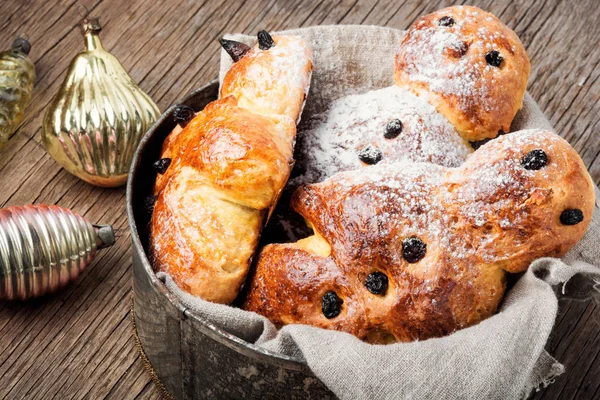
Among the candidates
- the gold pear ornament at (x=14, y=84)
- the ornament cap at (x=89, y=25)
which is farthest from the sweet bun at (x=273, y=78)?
the gold pear ornament at (x=14, y=84)

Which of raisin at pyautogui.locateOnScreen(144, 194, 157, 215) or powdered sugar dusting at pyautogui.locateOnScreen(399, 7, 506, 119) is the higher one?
powdered sugar dusting at pyautogui.locateOnScreen(399, 7, 506, 119)

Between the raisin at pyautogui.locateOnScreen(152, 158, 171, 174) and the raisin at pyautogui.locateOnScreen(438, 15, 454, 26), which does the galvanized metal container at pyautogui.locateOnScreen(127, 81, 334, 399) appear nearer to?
the raisin at pyautogui.locateOnScreen(152, 158, 171, 174)

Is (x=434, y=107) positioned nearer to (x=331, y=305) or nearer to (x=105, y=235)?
(x=331, y=305)

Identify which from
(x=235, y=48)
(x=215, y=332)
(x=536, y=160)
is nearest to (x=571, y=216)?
(x=536, y=160)

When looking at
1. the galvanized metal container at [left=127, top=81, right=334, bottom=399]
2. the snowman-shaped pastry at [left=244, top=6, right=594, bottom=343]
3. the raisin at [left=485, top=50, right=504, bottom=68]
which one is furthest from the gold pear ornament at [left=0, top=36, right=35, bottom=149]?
the raisin at [left=485, top=50, right=504, bottom=68]

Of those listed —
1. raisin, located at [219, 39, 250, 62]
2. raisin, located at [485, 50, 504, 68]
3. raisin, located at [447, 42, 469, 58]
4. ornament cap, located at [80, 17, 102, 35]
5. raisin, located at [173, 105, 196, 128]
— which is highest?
ornament cap, located at [80, 17, 102, 35]

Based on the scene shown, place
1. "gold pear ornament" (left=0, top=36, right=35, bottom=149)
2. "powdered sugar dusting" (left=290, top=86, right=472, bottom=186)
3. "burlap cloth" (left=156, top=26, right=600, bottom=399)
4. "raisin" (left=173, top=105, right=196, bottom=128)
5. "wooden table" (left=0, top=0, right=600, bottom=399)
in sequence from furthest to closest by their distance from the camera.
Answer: "gold pear ornament" (left=0, top=36, right=35, bottom=149), "wooden table" (left=0, top=0, right=600, bottom=399), "raisin" (left=173, top=105, right=196, bottom=128), "powdered sugar dusting" (left=290, top=86, right=472, bottom=186), "burlap cloth" (left=156, top=26, right=600, bottom=399)

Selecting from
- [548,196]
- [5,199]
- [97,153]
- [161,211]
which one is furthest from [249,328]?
[5,199]
